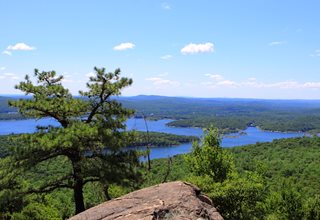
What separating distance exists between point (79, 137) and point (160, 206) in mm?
6462

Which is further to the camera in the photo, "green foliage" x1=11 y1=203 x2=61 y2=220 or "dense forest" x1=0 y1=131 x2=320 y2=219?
"dense forest" x1=0 y1=131 x2=320 y2=219

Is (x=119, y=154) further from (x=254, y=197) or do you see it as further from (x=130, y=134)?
(x=254, y=197)

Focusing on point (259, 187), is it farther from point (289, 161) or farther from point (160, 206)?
point (289, 161)

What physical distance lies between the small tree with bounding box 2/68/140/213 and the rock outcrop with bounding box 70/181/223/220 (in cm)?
481

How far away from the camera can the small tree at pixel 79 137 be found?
1356cm

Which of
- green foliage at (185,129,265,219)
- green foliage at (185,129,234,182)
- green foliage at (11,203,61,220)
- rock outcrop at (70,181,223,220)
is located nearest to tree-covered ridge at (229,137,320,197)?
green foliage at (185,129,234,182)

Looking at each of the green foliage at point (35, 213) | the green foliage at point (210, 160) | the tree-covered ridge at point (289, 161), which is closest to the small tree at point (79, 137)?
the green foliage at point (35, 213)

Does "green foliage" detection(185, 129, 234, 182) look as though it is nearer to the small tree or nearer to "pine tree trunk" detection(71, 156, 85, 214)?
the small tree

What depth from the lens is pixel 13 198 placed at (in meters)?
13.8

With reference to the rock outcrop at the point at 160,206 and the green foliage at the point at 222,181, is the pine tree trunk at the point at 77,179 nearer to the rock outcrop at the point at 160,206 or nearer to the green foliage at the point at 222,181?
the rock outcrop at the point at 160,206

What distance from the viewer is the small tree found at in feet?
44.5

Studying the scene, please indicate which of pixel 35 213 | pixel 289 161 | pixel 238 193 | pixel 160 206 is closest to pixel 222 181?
pixel 238 193

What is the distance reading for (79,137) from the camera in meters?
13.5

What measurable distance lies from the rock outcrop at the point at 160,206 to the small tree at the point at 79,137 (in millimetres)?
4806
